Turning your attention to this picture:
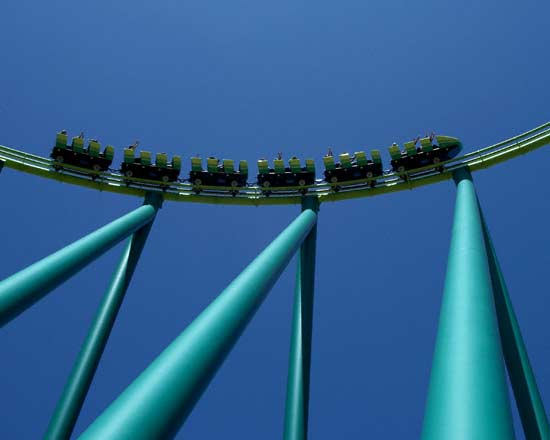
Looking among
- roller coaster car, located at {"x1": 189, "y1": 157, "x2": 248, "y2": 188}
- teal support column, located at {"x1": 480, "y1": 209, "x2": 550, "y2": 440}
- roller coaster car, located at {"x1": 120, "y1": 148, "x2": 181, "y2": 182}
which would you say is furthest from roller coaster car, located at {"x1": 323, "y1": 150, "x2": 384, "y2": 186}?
teal support column, located at {"x1": 480, "y1": 209, "x2": 550, "y2": 440}

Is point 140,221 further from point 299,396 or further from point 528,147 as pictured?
point 528,147

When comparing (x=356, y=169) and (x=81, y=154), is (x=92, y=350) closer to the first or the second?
(x=81, y=154)

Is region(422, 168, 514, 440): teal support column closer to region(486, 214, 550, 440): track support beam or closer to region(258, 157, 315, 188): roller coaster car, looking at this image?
region(486, 214, 550, 440): track support beam

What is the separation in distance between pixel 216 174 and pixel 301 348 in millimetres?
8260

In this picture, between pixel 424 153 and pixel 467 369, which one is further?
pixel 424 153

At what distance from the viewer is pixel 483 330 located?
5.34 metres

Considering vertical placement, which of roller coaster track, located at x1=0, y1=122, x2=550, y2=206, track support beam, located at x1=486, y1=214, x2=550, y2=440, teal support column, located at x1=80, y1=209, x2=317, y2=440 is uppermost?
roller coaster track, located at x1=0, y1=122, x2=550, y2=206

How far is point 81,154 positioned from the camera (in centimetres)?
1839

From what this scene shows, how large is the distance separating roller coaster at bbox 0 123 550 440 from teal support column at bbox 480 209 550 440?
24 mm

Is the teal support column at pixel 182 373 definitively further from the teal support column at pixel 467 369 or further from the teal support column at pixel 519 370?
the teal support column at pixel 519 370

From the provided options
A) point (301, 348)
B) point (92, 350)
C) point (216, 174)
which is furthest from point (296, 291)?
point (216, 174)

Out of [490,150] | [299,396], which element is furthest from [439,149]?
[299,396]

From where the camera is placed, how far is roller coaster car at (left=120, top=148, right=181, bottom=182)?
18625mm

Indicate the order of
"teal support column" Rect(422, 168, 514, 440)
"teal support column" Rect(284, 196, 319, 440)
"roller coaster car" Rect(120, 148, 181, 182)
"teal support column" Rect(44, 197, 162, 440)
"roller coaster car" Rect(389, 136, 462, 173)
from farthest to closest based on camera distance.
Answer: "roller coaster car" Rect(120, 148, 181, 182)
"roller coaster car" Rect(389, 136, 462, 173)
"teal support column" Rect(44, 197, 162, 440)
"teal support column" Rect(284, 196, 319, 440)
"teal support column" Rect(422, 168, 514, 440)
